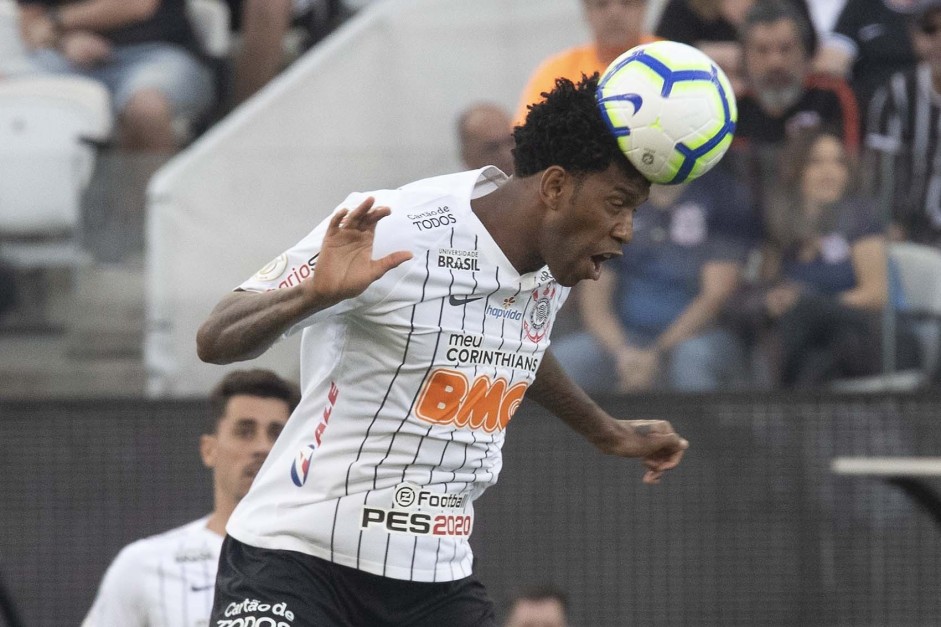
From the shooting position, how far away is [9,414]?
7.80m

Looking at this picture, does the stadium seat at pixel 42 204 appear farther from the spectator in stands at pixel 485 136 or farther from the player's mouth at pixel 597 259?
the player's mouth at pixel 597 259

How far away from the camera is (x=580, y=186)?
387 cm

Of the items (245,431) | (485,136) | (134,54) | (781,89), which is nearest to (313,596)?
(245,431)

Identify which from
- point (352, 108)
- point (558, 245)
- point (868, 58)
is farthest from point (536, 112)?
point (868, 58)

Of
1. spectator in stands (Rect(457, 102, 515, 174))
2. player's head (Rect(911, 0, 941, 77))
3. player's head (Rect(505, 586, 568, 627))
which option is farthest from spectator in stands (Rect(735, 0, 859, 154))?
player's head (Rect(505, 586, 568, 627))

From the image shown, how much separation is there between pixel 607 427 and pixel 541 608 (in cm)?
283

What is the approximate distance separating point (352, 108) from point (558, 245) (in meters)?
4.45

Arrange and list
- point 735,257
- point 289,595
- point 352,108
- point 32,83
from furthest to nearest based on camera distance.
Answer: point 32,83
point 352,108
point 735,257
point 289,595

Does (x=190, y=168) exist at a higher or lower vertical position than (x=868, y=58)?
lower

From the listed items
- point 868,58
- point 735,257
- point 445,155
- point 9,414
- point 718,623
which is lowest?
point 718,623

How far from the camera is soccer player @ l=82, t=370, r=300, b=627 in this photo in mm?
5449

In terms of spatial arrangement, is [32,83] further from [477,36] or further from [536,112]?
[536,112]

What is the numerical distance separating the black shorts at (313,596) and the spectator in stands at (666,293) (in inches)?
134

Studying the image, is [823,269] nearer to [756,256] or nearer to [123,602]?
[756,256]
